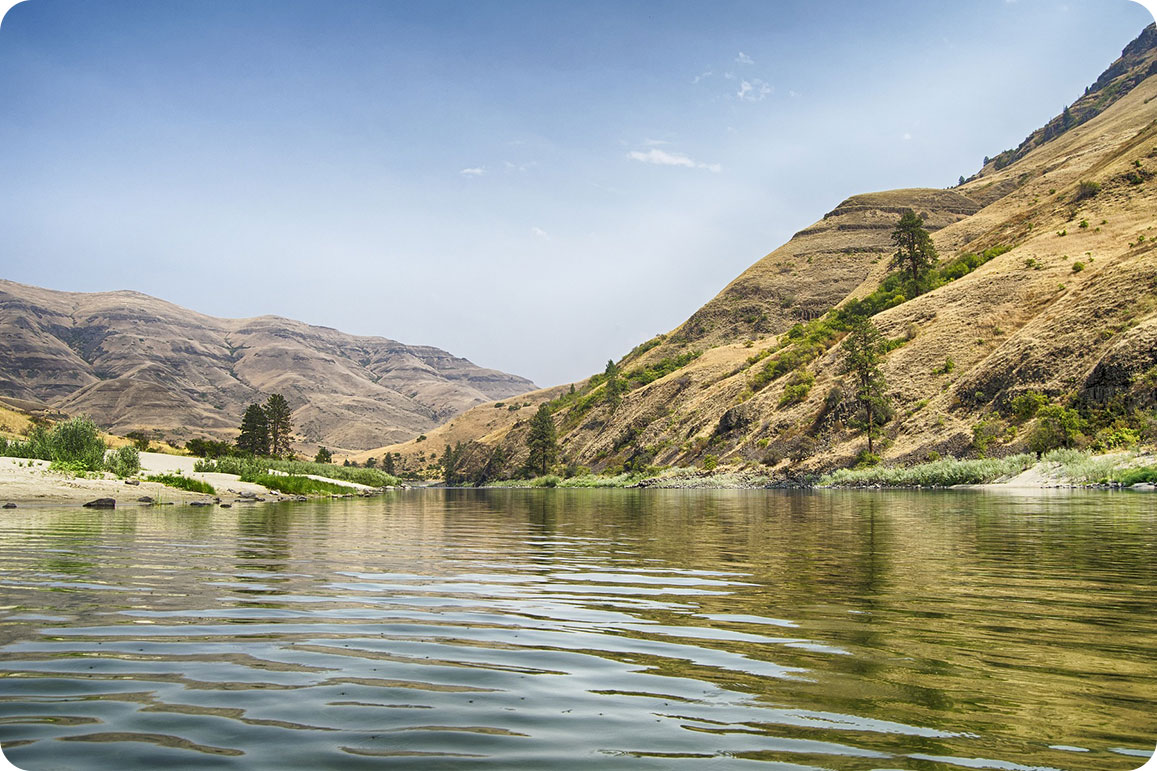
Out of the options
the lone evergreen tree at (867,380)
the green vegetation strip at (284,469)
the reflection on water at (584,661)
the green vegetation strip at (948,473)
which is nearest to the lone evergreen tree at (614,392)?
the green vegetation strip at (284,469)

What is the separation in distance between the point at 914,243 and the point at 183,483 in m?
94.8

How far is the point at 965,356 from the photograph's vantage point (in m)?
73.8

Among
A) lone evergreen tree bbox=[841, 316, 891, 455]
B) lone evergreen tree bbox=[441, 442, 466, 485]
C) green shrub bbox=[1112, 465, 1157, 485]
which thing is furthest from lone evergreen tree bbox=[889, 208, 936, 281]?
lone evergreen tree bbox=[441, 442, 466, 485]

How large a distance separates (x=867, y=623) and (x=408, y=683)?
518 centimetres

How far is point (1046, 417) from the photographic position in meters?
54.3

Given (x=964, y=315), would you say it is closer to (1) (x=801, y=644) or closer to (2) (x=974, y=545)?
(2) (x=974, y=545)

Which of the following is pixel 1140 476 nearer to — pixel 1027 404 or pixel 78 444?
pixel 1027 404

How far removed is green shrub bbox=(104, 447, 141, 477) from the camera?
136 feet

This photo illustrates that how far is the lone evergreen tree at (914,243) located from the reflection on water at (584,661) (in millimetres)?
92914

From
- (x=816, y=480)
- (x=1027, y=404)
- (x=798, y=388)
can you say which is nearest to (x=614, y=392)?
(x=798, y=388)

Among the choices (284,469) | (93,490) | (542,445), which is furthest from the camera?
(542,445)

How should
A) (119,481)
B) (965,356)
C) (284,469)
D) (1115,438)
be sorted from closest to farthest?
(119,481) → (1115,438) → (284,469) → (965,356)

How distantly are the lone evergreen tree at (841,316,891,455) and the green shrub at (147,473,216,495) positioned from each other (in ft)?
188

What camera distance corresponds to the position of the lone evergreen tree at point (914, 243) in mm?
97625
